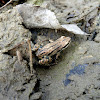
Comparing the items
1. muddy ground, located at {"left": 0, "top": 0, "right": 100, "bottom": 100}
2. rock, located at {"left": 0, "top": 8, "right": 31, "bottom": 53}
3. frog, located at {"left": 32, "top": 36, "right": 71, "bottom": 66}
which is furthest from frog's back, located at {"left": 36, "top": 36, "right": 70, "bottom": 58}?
rock, located at {"left": 0, "top": 8, "right": 31, "bottom": 53}

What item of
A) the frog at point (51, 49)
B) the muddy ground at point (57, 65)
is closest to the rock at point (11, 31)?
the muddy ground at point (57, 65)

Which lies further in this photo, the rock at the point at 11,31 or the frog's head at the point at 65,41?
the frog's head at the point at 65,41

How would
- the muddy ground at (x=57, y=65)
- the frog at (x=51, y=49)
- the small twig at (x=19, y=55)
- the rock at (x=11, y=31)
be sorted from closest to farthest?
1. the muddy ground at (x=57, y=65)
2. the small twig at (x=19, y=55)
3. the rock at (x=11, y=31)
4. the frog at (x=51, y=49)

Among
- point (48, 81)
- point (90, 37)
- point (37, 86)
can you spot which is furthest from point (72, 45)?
point (37, 86)

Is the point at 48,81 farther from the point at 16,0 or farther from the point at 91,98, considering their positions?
the point at 16,0

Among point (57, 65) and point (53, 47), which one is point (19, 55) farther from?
point (53, 47)

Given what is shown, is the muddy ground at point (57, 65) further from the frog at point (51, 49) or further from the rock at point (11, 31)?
the frog at point (51, 49)

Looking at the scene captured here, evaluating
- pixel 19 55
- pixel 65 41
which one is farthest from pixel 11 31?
pixel 65 41
